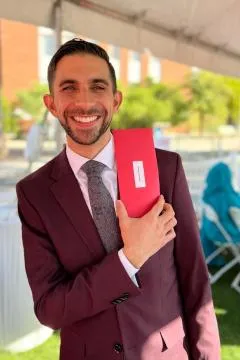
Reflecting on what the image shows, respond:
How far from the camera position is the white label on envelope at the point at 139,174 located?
1136 mm

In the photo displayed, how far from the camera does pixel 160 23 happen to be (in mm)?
4098

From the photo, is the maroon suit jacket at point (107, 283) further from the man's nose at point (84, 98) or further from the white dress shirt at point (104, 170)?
the man's nose at point (84, 98)

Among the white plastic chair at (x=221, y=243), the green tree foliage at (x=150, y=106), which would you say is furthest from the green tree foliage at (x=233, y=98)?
the white plastic chair at (x=221, y=243)

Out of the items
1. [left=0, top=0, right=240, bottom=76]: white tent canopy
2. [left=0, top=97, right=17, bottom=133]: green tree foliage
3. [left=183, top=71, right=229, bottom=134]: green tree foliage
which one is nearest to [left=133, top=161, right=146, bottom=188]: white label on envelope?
[left=0, top=0, right=240, bottom=76]: white tent canopy

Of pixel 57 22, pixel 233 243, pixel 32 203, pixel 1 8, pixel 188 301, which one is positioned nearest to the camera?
pixel 32 203

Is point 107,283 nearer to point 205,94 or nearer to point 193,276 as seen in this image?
point 193,276

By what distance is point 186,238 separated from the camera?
4.19 ft

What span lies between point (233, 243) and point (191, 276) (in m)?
3.32

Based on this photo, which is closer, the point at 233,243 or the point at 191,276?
the point at 191,276

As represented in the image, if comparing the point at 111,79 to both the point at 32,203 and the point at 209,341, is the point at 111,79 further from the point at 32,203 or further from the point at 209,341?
the point at 209,341

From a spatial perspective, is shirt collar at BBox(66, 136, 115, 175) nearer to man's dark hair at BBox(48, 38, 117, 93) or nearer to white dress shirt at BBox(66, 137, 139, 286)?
white dress shirt at BBox(66, 137, 139, 286)

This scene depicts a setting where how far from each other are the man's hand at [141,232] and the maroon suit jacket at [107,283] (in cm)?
4

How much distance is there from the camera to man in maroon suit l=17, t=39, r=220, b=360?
3.66ft

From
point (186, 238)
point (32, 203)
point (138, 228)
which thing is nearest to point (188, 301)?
point (186, 238)
